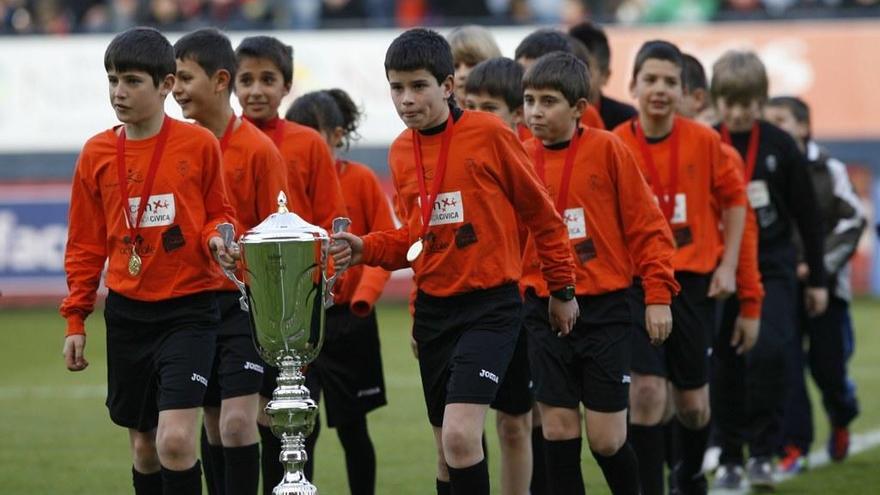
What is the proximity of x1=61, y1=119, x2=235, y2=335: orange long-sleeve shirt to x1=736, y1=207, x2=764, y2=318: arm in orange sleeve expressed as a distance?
2.92m

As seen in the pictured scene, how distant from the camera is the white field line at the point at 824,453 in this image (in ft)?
30.0

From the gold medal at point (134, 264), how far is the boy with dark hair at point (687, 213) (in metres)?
2.56

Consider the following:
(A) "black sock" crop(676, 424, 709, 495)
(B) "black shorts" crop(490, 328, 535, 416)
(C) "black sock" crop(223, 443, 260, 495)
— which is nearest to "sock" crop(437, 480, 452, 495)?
(B) "black shorts" crop(490, 328, 535, 416)

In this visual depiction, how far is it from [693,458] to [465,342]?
2.11 meters

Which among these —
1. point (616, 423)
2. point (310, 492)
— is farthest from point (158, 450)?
point (616, 423)

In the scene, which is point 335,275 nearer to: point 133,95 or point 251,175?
point 133,95

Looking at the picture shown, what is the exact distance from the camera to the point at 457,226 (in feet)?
22.0

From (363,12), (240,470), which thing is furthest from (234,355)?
(363,12)

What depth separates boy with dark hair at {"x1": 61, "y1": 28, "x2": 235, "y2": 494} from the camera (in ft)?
22.2

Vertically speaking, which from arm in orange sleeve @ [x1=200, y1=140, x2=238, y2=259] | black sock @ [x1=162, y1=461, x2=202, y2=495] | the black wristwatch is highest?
arm in orange sleeve @ [x1=200, y1=140, x2=238, y2=259]

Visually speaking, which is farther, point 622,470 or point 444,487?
point 622,470

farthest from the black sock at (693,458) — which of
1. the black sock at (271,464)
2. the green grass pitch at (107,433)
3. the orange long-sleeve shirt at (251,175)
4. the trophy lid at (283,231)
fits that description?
the trophy lid at (283,231)

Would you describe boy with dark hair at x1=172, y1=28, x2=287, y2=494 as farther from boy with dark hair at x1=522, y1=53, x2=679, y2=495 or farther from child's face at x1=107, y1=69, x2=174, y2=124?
boy with dark hair at x1=522, y1=53, x2=679, y2=495

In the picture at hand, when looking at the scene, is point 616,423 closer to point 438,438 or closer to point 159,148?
point 438,438
